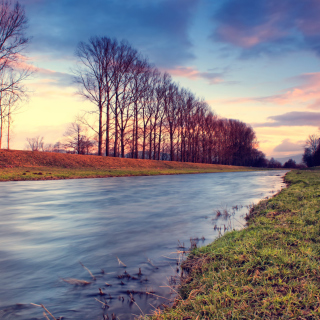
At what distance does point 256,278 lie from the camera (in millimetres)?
3164

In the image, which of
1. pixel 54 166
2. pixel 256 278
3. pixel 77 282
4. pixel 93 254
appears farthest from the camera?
Answer: pixel 54 166

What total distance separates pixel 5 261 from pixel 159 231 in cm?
320

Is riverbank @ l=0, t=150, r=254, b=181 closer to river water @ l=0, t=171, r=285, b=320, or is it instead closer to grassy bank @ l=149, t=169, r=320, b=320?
river water @ l=0, t=171, r=285, b=320

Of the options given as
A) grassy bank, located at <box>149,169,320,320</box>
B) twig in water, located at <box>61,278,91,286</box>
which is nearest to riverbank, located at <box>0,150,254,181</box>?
twig in water, located at <box>61,278,91,286</box>

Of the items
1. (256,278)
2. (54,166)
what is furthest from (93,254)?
(54,166)

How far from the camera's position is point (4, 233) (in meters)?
6.41

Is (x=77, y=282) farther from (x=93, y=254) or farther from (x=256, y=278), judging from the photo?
(x=256, y=278)

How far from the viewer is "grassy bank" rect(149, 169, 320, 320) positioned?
8.43ft

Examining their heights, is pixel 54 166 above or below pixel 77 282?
above

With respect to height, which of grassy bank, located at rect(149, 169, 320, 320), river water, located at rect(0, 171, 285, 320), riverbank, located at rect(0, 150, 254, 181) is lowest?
river water, located at rect(0, 171, 285, 320)

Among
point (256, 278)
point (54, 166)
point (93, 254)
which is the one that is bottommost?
point (93, 254)

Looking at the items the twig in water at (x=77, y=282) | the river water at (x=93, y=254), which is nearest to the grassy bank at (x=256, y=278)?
the river water at (x=93, y=254)

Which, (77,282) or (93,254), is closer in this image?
(77,282)

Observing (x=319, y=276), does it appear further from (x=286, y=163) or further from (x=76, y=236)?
(x=286, y=163)
